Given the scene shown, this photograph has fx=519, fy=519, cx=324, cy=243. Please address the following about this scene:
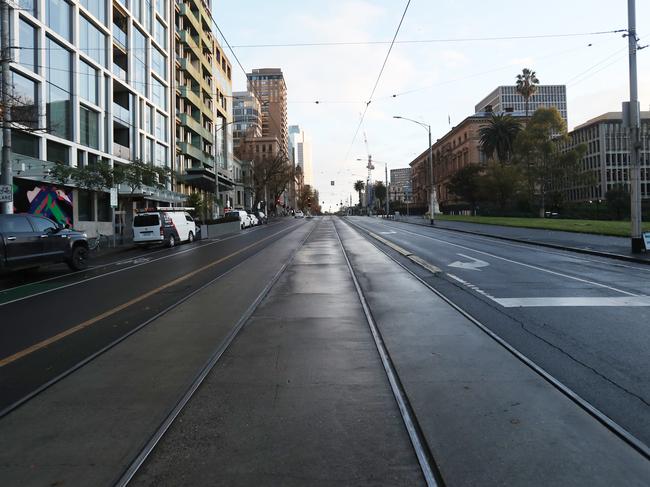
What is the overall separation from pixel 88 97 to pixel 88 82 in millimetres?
945

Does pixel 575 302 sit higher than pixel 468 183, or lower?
lower

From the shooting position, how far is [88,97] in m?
33.2

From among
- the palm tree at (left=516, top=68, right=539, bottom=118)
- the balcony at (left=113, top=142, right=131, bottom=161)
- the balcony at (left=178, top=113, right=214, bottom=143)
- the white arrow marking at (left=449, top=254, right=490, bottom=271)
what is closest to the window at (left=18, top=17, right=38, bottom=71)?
the balcony at (left=113, top=142, right=131, bottom=161)

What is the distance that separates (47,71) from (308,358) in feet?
93.5

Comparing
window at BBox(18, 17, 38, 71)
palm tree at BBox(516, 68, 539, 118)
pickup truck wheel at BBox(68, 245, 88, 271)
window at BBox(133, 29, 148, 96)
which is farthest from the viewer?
palm tree at BBox(516, 68, 539, 118)

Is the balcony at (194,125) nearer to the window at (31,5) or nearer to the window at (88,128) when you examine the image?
the window at (88,128)

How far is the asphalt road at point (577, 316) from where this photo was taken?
4.98 m

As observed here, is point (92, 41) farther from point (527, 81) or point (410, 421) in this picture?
point (527, 81)

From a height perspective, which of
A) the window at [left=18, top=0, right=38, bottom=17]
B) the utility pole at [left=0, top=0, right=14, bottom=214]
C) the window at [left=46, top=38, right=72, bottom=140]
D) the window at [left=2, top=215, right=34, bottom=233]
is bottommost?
the window at [left=2, top=215, right=34, bottom=233]

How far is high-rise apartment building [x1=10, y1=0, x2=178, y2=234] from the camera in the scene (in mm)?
26125

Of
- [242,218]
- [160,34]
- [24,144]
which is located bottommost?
[242,218]

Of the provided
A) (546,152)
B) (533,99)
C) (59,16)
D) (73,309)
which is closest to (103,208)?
(59,16)

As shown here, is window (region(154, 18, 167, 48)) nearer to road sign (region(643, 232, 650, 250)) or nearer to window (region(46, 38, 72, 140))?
window (region(46, 38, 72, 140))

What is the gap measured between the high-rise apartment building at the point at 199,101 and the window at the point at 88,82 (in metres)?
13.4
